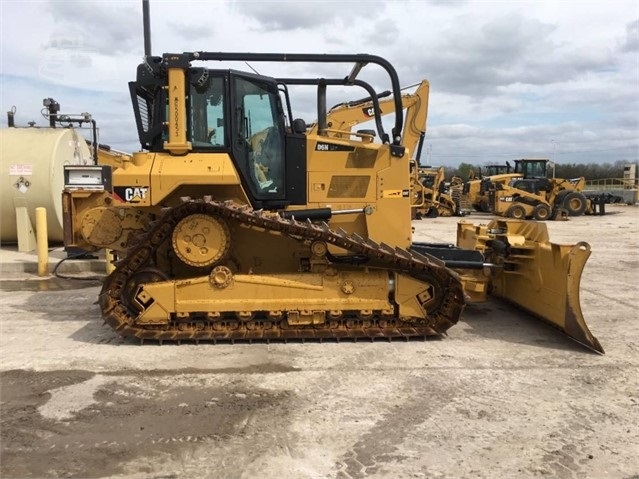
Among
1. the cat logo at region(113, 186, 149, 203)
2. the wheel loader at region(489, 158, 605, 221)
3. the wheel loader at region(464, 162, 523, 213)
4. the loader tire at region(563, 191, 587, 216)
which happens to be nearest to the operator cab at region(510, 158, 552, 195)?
the wheel loader at region(489, 158, 605, 221)

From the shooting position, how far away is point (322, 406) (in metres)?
4.44

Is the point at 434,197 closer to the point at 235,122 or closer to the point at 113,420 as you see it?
the point at 235,122

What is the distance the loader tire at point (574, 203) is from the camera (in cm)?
2728

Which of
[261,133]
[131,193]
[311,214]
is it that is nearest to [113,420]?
[131,193]

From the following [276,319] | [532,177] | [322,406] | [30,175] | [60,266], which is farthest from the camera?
[532,177]

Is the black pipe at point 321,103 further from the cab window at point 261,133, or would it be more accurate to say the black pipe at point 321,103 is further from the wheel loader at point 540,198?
the wheel loader at point 540,198

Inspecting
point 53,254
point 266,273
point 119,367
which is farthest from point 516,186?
point 119,367

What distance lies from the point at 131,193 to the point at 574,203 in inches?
1021

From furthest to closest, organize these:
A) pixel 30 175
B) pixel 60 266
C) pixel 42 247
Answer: pixel 30 175, pixel 60 266, pixel 42 247

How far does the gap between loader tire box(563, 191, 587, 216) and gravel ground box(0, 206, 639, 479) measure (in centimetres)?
2225

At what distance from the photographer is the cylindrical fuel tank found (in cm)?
1260

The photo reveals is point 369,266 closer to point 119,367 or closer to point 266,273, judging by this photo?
point 266,273

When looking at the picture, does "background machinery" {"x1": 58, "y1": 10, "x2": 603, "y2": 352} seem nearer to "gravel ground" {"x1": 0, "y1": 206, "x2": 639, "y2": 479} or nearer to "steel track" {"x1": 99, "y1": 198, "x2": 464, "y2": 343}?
"steel track" {"x1": 99, "y1": 198, "x2": 464, "y2": 343}

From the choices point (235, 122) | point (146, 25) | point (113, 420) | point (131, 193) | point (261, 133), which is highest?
point (146, 25)
